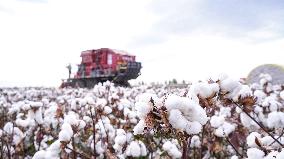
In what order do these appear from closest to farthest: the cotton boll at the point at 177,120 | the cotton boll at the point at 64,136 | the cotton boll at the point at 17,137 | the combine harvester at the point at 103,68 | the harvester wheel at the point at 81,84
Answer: the cotton boll at the point at 177,120
the cotton boll at the point at 64,136
the cotton boll at the point at 17,137
the combine harvester at the point at 103,68
the harvester wheel at the point at 81,84

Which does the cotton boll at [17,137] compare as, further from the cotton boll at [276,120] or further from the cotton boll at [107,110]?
the cotton boll at [276,120]

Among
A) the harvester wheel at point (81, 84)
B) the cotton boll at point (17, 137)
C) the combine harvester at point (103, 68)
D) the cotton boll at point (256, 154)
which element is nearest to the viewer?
the cotton boll at point (256, 154)

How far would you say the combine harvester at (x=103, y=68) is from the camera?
25.7 m

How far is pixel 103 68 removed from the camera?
2727 cm

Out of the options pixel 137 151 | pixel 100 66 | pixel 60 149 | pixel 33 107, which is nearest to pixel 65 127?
pixel 60 149

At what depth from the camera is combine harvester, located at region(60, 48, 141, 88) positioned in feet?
84.2

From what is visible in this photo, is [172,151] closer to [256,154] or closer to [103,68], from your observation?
[256,154]

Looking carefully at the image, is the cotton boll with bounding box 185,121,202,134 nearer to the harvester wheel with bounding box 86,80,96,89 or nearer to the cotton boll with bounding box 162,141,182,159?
the cotton boll with bounding box 162,141,182,159

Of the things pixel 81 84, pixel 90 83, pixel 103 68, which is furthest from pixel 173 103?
pixel 81 84

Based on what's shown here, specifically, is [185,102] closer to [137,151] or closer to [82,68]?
[137,151]

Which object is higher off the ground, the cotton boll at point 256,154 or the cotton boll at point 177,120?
the cotton boll at point 177,120

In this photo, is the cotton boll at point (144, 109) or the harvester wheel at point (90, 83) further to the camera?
the harvester wheel at point (90, 83)

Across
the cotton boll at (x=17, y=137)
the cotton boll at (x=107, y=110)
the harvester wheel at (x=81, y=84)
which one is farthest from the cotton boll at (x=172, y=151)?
the harvester wheel at (x=81, y=84)

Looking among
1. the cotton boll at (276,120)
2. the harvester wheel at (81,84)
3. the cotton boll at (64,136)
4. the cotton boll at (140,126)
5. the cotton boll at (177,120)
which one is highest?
the cotton boll at (177,120)
